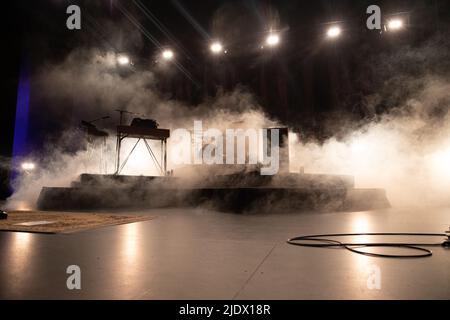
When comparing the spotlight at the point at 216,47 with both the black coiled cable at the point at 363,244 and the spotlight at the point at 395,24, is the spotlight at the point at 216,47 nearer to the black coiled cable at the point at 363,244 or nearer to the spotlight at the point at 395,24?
the spotlight at the point at 395,24

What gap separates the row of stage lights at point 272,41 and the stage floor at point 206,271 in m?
5.86

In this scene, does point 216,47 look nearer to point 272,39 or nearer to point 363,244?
point 272,39

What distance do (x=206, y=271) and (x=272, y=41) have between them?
6613 mm

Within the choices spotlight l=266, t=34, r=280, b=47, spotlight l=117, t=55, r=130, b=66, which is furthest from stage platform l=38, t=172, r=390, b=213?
spotlight l=117, t=55, r=130, b=66

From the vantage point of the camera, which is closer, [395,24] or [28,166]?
[395,24]

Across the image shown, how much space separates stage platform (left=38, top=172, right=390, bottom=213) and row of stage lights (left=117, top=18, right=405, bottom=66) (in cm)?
324

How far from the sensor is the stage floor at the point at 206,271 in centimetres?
99

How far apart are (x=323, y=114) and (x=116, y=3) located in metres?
5.17

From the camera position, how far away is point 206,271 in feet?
4.10

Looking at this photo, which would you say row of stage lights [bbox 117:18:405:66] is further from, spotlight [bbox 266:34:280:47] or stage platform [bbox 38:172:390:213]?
stage platform [bbox 38:172:390:213]

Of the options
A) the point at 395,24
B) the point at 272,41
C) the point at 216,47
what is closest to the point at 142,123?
the point at 216,47
